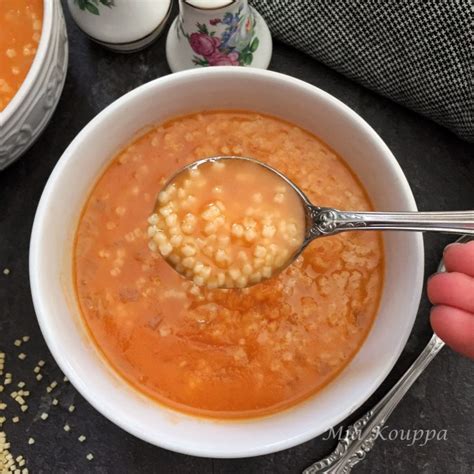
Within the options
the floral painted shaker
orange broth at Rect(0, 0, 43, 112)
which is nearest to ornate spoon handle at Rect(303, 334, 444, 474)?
the floral painted shaker

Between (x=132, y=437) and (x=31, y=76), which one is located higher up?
(x=31, y=76)

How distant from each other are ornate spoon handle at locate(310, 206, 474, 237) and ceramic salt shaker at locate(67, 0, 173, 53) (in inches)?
32.7

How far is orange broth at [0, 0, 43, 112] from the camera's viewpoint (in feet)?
6.18

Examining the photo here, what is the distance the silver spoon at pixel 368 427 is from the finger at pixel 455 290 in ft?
1.31

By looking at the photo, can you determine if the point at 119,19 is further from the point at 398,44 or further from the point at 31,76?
the point at 398,44

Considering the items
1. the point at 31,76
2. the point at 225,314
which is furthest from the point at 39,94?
the point at 225,314

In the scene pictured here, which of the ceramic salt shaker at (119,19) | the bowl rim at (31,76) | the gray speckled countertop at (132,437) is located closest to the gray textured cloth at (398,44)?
the gray speckled countertop at (132,437)

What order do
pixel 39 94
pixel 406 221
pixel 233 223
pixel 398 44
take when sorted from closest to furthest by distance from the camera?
pixel 406 221 < pixel 233 223 < pixel 39 94 < pixel 398 44

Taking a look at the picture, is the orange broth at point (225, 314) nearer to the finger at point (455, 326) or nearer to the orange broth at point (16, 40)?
the finger at point (455, 326)

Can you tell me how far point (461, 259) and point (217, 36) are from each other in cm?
86

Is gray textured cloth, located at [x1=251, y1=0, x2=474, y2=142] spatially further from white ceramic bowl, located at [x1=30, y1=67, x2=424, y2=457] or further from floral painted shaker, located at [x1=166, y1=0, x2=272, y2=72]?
white ceramic bowl, located at [x1=30, y1=67, x2=424, y2=457]

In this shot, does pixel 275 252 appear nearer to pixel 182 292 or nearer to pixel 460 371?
pixel 182 292

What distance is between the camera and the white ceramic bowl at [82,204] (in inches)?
64.9

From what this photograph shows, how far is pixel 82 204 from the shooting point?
1.84m
